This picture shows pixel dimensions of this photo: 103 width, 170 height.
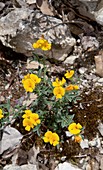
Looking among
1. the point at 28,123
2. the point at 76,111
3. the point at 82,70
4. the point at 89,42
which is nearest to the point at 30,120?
the point at 28,123

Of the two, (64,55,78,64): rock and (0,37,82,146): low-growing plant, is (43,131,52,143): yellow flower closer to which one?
(0,37,82,146): low-growing plant

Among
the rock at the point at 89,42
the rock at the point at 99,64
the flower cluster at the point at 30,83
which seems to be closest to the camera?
the flower cluster at the point at 30,83

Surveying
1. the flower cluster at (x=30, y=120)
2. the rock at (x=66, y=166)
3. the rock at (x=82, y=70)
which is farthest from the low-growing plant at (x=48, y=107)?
the rock at (x=82, y=70)

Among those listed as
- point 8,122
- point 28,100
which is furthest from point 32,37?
point 8,122

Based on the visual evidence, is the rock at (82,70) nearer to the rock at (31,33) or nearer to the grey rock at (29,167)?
the rock at (31,33)

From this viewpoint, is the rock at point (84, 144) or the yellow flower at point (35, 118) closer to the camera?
the yellow flower at point (35, 118)

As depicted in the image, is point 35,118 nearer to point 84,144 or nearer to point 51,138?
point 51,138

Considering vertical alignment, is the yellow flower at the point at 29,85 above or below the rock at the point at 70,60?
below
